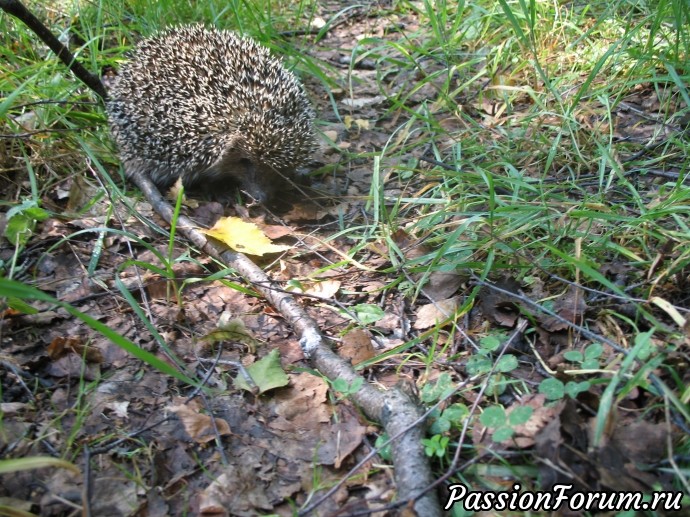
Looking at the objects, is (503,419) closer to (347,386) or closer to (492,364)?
(492,364)

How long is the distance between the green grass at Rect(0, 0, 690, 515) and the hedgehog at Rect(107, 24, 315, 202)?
1.35 ft

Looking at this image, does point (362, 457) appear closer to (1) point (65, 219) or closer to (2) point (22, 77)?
(1) point (65, 219)

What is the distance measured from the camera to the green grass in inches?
105

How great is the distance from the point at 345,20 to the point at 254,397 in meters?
5.08

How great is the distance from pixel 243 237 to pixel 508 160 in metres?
1.94

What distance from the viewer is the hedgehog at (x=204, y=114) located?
439 cm

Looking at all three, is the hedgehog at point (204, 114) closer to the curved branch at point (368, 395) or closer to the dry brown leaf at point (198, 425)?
the curved branch at point (368, 395)

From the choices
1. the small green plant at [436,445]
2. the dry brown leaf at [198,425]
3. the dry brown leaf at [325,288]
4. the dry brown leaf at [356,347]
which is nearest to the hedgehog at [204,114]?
the dry brown leaf at [325,288]

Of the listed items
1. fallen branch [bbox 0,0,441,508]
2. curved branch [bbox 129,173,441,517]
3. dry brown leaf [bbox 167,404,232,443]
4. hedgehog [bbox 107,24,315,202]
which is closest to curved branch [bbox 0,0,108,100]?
fallen branch [bbox 0,0,441,508]

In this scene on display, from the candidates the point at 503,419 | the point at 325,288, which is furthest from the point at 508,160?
the point at 503,419

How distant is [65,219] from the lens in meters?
3.95

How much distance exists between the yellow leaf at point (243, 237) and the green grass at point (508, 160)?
52cm

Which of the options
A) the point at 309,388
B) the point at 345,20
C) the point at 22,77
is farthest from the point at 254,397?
the point at 345,20

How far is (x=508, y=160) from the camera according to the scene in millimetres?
4066
